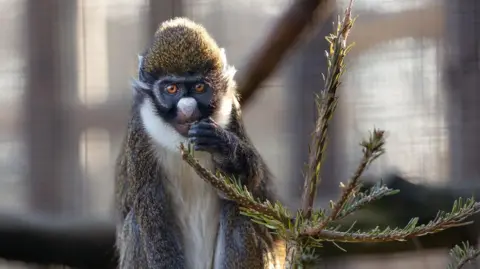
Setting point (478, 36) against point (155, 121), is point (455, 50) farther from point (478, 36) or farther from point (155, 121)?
point (155, 121)

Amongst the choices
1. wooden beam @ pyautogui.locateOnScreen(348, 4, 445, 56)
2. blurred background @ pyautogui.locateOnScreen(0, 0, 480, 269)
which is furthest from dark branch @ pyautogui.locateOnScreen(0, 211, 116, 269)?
wooden beam @ pyautogui.locateOnScreen(348, 4, 445, 56)

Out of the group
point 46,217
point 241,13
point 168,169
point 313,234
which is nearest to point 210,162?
point 168,169

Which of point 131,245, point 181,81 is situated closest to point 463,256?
point 181,81

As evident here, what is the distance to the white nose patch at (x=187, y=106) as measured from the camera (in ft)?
8.72

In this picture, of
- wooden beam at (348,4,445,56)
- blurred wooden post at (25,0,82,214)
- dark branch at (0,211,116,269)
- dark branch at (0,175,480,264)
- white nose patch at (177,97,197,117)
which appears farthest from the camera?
blurred wooden post at (25,0,82,214)

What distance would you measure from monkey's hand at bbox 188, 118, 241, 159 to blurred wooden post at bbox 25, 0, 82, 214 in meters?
1.99

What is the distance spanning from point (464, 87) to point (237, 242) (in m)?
1.73

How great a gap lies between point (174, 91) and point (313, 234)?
1.38 m

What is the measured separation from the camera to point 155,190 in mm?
3066

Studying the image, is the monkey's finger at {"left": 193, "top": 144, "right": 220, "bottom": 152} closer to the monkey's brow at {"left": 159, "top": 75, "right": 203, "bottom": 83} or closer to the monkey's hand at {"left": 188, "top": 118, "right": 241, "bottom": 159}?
the monkey's hand at {"left": 188, "top": 118, "right": 241, "bottom": 159}

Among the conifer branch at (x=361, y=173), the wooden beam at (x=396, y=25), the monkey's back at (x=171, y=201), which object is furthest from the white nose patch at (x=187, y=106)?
the wooden beam at (x=396, y=25)

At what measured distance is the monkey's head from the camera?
274 cm

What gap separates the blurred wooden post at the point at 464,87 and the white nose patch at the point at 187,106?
76.5 inches

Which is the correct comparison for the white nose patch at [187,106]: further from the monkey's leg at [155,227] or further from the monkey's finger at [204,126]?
A: the monkey's leg at [155,227]
